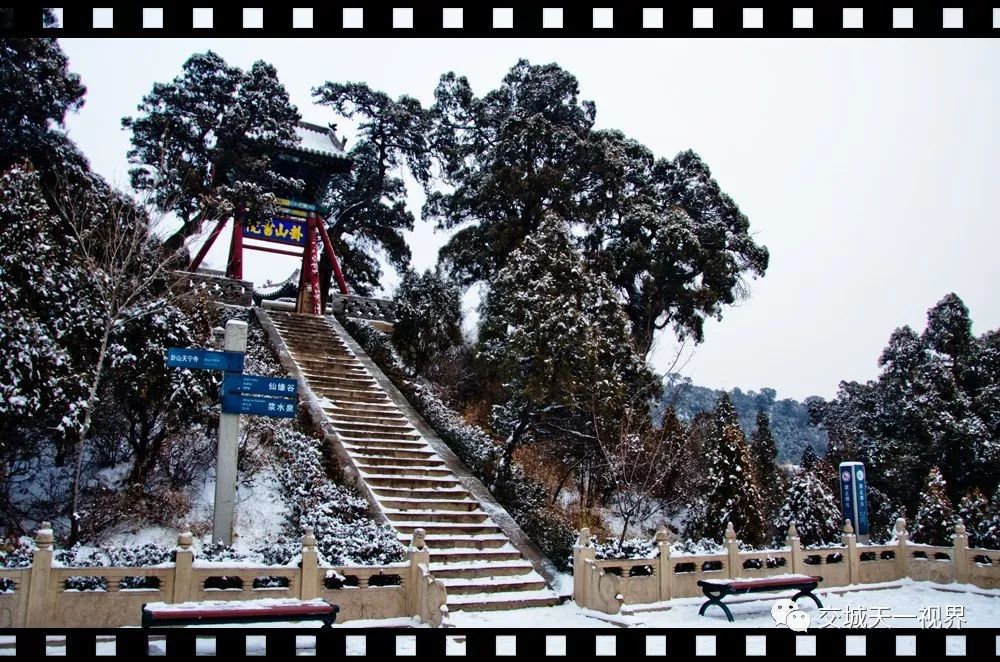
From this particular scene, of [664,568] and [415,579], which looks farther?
[664,568]

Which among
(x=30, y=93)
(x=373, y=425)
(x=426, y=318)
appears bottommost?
(x=373, y=425)

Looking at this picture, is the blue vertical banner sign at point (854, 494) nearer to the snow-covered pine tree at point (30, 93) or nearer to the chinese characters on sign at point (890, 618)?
the chinese characters on sign at point (890, 618)

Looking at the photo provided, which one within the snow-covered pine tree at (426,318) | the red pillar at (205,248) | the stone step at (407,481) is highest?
the red pillar at (205,248)

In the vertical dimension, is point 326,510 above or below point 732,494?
above

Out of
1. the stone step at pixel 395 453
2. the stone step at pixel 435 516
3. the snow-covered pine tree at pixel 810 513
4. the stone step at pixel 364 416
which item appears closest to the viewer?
the stone step at pixel 435 516

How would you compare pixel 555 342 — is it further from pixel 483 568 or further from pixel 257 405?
pixel 257 405

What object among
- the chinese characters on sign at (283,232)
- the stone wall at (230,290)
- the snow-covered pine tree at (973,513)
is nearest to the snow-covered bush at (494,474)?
the stone wall at (230,290)

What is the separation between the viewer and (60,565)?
8141 mm

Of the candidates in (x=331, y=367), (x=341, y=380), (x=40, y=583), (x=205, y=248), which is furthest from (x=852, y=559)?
(x=205, y=248)

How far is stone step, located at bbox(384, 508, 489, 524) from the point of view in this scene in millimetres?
11828

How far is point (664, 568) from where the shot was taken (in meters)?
11.1

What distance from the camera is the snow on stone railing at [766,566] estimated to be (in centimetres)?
1070

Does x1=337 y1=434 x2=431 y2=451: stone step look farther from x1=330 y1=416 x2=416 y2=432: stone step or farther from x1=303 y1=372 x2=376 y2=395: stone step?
x1=303 y1=372 x2=376 y2=395: stone step

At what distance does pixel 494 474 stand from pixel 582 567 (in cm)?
348
